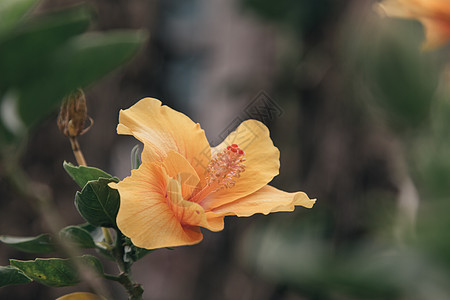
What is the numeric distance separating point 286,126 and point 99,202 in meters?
1.50

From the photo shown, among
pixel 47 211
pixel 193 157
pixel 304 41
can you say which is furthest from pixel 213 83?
pixel 47 211

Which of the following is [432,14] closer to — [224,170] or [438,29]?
[438,29]

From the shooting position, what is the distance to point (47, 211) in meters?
0.33

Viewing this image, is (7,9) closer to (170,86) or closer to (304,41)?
(304,41)

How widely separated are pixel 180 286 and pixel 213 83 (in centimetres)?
105

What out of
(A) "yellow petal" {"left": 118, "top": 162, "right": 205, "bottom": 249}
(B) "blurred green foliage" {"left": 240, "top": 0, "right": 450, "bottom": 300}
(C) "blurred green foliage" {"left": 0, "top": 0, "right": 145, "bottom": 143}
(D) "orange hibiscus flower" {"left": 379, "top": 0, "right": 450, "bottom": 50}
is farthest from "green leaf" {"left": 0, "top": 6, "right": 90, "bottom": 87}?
(D) "orange hibiscus flower" {"left": 379, "top": 0, "right": 450, "bottom": 50}

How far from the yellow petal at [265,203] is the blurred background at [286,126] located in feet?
0.10

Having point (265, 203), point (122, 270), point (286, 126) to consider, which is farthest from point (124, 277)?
point (286, 126)

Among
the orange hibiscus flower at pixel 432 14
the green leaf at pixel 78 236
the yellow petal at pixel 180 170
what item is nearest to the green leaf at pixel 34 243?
the green leaf at pixel 78 236

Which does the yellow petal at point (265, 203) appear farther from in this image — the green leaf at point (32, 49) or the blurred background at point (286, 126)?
the green leaf at point (32, 49)

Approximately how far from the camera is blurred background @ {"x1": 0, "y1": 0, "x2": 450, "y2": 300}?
0.35m

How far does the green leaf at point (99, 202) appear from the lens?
40 cm

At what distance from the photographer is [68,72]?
40cm

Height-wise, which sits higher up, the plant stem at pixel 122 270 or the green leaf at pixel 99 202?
the green leaf at pixel 99 202
